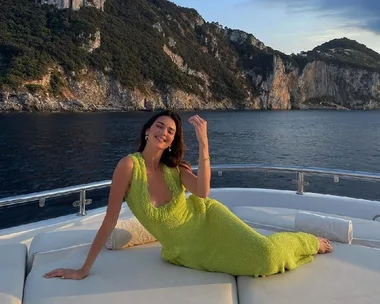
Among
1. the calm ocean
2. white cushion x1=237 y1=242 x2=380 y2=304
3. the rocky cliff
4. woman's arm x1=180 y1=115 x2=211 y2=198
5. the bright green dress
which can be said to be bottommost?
the calm ocean

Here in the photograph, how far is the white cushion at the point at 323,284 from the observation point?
227 centimetres

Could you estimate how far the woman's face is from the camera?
8.56 ft

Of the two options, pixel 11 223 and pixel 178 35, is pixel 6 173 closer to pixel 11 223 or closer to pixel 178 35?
pixel 11 223

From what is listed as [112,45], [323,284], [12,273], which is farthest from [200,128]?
[112,45]

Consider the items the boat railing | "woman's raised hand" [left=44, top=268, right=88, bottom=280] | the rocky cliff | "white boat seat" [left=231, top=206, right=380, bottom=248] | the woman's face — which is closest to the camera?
"woman's raised hand" [left=44, top=268, right=88, bottom=280]

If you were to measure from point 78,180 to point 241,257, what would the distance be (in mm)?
19121

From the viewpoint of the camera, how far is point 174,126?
2.64 metres

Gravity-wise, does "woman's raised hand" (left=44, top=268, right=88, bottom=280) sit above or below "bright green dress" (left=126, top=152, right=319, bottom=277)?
below

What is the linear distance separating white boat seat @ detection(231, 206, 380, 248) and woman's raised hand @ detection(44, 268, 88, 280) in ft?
5.10

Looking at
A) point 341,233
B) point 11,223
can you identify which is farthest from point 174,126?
point 11,223

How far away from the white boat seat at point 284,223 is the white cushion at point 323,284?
1.55 ft

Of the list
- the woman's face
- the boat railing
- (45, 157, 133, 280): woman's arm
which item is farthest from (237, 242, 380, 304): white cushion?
the boat railing

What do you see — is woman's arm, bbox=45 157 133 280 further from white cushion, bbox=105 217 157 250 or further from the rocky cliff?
the rocky cliff

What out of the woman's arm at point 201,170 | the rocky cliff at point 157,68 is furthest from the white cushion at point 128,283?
the rocky cliff at point 157,68
